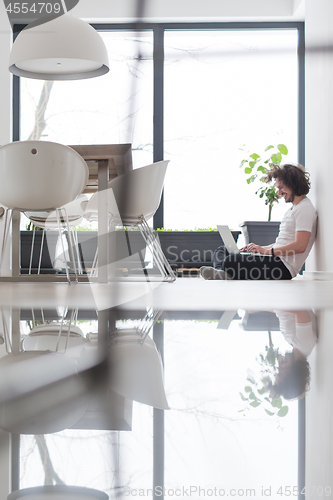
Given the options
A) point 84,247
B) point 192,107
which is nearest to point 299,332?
point 84,247

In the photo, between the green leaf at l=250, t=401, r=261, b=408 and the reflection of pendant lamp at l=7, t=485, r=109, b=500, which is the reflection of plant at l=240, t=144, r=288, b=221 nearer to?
the green leaf at l=250, t=401, r=261, b=408

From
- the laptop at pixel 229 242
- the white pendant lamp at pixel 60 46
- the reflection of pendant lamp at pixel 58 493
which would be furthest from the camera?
the laptop at pixel 229 242

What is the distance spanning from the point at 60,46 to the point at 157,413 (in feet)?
9.34

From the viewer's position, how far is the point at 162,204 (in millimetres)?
5215

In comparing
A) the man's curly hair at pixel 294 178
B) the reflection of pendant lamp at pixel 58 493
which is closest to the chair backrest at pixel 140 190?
the man's curly hair at pixel 294 178

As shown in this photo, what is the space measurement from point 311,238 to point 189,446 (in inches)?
139

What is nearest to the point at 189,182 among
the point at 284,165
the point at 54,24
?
the point at 284,165

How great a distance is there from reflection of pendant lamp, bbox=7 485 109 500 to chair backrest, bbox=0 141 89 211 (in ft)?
7.71

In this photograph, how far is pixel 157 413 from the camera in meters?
0.31

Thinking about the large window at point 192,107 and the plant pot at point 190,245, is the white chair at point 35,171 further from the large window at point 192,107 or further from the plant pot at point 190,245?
the large window at point 192,107

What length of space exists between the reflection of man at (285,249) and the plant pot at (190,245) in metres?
1.36

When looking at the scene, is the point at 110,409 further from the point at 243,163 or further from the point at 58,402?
the point at 243,163

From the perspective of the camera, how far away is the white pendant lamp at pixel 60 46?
8.99 ft

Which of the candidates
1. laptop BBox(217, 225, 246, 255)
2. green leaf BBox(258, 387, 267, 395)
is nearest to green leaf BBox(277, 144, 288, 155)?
laptop BBox(217, 225, 246, 255)
